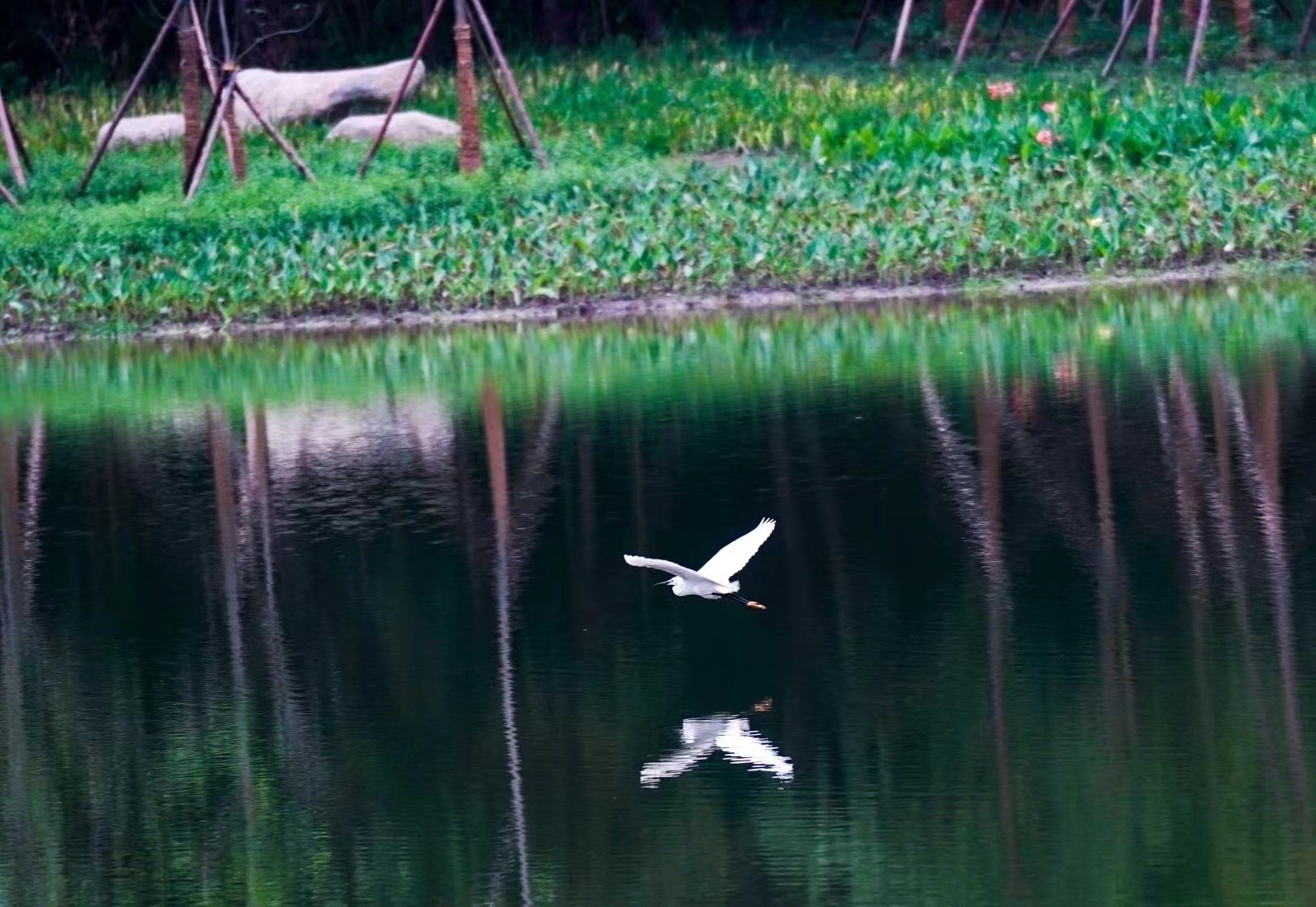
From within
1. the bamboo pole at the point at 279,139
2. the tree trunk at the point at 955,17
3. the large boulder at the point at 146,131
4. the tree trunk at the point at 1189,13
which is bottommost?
the bamboo pole at the point at 279,139

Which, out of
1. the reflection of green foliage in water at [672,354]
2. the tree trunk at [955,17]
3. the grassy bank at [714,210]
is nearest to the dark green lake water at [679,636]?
the reflection of green foliage in water at [672,354]

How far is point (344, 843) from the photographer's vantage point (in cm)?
724

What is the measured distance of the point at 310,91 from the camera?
2814 centimetres

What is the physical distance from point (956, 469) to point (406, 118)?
586 inches

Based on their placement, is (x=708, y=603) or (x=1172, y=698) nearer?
(x=1172, y=698)

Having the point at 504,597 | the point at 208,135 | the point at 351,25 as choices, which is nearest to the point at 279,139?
the point at 208,135

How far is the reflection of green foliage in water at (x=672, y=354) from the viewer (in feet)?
53.6

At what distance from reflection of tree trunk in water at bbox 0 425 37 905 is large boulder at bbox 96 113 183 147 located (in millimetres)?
12555

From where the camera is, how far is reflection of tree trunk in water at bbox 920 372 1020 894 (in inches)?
287

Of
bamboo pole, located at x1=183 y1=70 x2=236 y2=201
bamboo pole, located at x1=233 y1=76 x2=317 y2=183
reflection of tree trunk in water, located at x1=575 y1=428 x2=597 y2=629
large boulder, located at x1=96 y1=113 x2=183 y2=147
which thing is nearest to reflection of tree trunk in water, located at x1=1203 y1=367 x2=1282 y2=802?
reflection of tree trunk in water, located at x1=575 y1=428 x2=597 y2=629

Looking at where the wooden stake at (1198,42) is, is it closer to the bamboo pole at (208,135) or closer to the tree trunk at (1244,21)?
the tree trunk at (1244,21)

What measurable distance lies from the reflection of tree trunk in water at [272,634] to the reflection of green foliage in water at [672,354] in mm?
1858

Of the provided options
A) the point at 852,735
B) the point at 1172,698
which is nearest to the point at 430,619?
the point at 852,735

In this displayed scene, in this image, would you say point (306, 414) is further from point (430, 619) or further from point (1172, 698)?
point (1172, 698)
